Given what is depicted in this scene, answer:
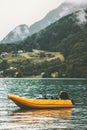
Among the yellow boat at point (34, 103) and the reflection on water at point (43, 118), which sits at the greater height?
the yellow boat at point (34, 103)

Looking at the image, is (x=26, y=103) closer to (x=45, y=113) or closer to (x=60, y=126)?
(x=45, y=113)

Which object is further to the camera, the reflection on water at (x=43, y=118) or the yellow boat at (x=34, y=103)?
the yellow boat at (x=34, y=103)

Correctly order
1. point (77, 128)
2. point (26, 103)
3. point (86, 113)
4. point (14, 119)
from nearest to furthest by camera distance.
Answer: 1. point (77, 128)
2. point (14, 119)
3. point (86, 113)
4. point (26, 103)

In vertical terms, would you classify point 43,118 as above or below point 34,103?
below

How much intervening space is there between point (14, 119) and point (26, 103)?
13.8 metres

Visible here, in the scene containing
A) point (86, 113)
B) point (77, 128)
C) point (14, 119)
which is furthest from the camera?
point (86, 113)

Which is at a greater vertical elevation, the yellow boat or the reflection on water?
the yellow boat

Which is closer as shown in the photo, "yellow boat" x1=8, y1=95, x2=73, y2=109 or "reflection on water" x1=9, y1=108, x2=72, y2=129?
"reflection on water" x1=9, y1=108, x2=72, y2=129

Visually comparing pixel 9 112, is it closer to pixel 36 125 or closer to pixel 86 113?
pixel 86 113

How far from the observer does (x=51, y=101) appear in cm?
7175

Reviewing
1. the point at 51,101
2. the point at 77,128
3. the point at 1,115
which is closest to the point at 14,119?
the point at 1,115

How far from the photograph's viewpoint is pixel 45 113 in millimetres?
65125

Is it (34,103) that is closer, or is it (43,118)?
(43,118)

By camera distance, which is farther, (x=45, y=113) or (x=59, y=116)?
(x=45, y=113)
